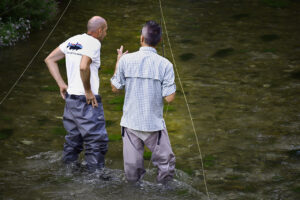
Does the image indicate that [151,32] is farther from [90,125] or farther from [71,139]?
[71,139]

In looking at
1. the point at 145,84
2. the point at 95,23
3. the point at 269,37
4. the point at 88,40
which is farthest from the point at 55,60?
the point at 269,37

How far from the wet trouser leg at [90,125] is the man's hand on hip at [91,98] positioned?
0.15 ft

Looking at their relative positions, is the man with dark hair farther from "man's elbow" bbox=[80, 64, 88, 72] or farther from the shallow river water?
the shallow river water

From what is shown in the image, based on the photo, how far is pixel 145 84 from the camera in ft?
14.5

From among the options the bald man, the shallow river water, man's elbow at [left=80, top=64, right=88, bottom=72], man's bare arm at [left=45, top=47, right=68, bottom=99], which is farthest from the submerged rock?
man's elbow at [left=80, top=64, right=88, bottom=72]

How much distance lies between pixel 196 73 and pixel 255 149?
3255 millimetres

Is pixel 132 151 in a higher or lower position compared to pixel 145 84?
lower

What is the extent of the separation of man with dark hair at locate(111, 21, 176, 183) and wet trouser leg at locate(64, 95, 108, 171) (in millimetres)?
468

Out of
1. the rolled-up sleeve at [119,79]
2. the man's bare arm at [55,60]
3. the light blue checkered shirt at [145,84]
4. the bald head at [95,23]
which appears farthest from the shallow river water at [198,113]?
the bald head at [95,23]

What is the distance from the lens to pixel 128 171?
4707 millimetres

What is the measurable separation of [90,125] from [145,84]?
0.85m

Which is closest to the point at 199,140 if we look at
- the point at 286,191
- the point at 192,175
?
the point at 192,175

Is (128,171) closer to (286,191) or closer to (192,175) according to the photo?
(192,175)

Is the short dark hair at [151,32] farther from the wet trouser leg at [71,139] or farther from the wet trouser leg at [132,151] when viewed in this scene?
the wet trouser leg at [71,139]
